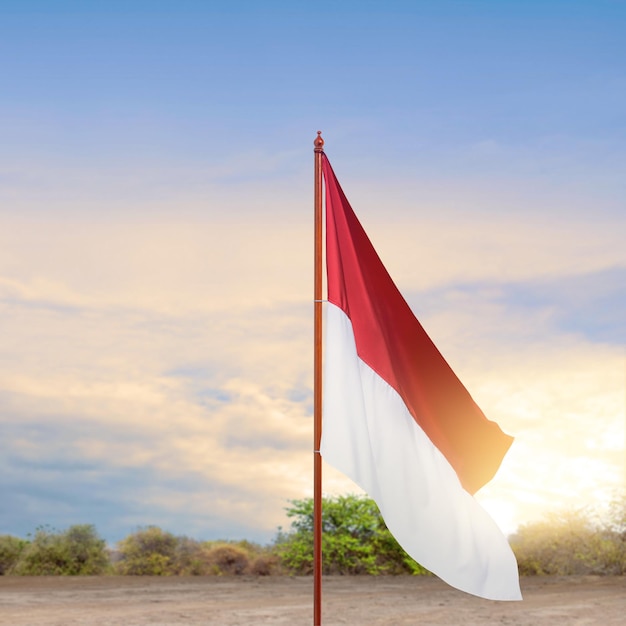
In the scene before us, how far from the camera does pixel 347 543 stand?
1997 cm

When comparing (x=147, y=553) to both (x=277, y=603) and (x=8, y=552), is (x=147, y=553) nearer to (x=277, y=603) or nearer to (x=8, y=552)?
(x=8, y=552)

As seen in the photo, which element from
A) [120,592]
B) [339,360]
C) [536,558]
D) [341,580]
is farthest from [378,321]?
[536,558]

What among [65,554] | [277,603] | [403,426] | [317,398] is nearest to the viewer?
[317,398]

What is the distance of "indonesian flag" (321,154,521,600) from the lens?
280 inches

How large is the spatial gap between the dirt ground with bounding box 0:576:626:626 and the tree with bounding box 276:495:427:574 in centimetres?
141

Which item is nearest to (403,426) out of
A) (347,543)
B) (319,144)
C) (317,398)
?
(317,398)

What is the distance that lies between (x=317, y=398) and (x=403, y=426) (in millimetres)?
929

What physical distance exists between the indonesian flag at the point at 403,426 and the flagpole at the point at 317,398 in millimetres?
76

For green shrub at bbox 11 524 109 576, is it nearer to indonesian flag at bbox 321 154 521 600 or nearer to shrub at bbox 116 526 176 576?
shrub at bbox 116 526 176 576

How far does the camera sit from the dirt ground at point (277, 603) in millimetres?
12695

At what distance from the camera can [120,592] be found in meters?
15.4

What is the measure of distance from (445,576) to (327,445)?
1.62 metres

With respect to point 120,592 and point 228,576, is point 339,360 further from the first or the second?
point 228,576

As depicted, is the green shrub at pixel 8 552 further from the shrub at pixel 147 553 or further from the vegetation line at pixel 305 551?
the shrub at pixel 147 553
